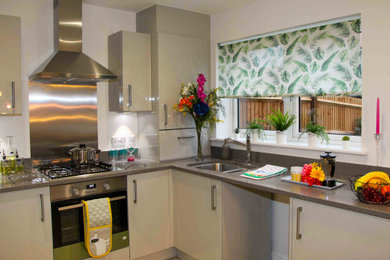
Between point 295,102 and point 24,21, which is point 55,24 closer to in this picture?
point 24,21

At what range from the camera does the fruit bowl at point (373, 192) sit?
207cm

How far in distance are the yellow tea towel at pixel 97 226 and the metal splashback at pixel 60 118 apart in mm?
776

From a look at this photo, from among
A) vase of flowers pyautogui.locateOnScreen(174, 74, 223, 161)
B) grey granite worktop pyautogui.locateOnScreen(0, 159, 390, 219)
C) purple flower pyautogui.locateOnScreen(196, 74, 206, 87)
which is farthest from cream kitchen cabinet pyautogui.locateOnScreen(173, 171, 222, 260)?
purple flower pyautogui.locateOnScreen(196, 74, 206, 87)

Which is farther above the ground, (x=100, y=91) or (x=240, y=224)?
(x=100, y=91)

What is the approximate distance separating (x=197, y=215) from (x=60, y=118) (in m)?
1.60

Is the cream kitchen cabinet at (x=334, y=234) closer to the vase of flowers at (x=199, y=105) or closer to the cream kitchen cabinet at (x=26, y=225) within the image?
the vase of flowers at (x=199, y=105)

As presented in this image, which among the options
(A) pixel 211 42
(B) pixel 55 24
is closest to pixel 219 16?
(A) pixel 211 42

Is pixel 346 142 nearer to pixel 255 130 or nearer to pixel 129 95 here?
pixel 255 130

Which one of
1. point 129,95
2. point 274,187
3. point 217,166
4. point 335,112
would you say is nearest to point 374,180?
point 274,187

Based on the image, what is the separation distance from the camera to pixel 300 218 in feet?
7.82

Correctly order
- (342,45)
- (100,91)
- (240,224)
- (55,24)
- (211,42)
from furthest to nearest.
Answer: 1. (211,42)
2. (100,91)
3. (55,24)
4. (240,224)
5. (342,45)

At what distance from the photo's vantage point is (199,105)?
3.53 metres

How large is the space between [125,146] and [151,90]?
0.68 metres

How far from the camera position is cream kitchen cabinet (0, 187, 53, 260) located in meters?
2.61
